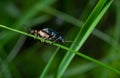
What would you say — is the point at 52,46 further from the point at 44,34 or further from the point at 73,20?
the point at 44,34

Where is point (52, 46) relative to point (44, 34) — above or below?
below

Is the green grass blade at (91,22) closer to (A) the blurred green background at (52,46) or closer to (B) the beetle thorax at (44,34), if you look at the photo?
(B) the beetle thorax at (44,34)

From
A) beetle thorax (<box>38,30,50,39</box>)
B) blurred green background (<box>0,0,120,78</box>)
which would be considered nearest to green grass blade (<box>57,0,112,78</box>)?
beetle thorax (<box>38,30,50,39</box>)

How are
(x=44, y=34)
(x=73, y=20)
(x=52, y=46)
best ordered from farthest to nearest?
(x=52, y=46), (x=73, y=20), (x=44, y=34)

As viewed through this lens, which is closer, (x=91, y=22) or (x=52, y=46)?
(x=91, y=22)

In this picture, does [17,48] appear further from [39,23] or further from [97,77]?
[97,77]

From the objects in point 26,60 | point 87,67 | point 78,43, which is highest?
point 78,43

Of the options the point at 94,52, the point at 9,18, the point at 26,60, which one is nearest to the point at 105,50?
the point at 94,52

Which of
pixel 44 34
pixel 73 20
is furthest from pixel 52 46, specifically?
pixel 44 34
